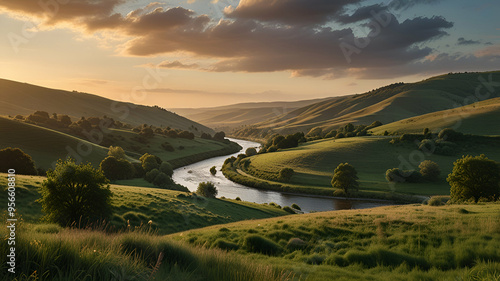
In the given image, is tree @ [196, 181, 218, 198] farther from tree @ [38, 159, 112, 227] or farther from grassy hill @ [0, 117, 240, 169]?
grassy hill @ [0, 117, 240, 169]

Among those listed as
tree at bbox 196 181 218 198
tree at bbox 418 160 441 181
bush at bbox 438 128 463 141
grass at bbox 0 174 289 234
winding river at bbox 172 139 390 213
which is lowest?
winding river at bbox 172 139 390 213

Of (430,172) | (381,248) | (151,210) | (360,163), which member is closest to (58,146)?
(151,210)

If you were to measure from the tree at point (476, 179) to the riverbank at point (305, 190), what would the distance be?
31422mm

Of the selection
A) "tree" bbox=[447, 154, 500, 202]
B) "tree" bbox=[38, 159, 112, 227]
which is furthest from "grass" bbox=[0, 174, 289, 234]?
"tree" bbox=[447, 154, 500, 202]

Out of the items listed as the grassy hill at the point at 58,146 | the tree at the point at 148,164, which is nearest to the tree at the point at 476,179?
the tree at the point at 148,164

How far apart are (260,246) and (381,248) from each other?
20.5ft

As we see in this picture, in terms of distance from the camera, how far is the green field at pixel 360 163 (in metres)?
82.6

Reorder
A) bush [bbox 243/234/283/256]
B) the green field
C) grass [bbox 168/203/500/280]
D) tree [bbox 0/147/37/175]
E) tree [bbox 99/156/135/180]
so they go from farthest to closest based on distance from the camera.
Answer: the green field
tree [bbox 99/156/135/180]
tree [bbox 0/147/37/175]
bush [bbox 243/234/283/256]
grass [bbox 168/203/500/280]

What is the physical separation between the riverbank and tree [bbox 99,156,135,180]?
38.8 meters

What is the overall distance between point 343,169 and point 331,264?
228 feet

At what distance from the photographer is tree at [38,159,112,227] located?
22877 mm

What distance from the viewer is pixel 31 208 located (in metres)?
29.7

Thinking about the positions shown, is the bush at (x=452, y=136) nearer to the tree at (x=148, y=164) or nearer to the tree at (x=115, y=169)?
the tree at (x=148, y=164)

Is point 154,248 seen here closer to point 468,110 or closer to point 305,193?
point 305,193
